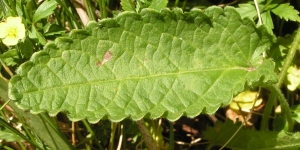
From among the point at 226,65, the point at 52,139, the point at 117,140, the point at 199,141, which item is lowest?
the point at 199,141

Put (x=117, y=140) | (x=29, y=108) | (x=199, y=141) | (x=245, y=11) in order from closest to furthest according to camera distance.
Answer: (x=29, y=108)
(x=245, y=11)
(x=117, y=140)
(x=199, y=141)

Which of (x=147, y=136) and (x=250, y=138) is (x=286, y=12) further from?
(x=147, y=136)

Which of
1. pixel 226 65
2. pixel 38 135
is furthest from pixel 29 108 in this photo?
pixel 226 65

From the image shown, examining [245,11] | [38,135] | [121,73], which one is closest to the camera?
[121,73]

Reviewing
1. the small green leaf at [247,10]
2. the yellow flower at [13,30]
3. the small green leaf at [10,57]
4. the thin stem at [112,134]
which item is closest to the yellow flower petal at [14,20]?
the yellow flower at [13,30]

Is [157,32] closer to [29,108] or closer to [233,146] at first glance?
[29,108]

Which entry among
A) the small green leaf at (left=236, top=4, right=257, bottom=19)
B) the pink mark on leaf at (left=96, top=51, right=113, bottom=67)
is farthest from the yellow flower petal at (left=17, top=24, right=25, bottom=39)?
the small green leaf at (left=236, top=4, right=257, bottom=19)

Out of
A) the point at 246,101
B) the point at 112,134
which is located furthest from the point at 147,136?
the point at 246,101

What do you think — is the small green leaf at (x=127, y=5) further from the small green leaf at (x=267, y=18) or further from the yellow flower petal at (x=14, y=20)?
the small green leaf at (x=267, y=18)
